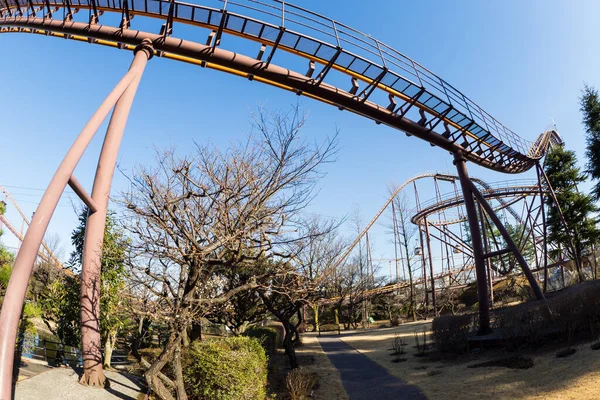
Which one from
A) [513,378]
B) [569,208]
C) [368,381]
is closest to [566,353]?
[513,378]

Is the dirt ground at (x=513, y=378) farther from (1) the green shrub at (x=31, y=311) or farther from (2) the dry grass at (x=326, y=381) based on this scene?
(1) the green shrub at (x=31, y=311)

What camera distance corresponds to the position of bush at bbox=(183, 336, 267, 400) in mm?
7164

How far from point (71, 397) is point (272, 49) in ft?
26.4

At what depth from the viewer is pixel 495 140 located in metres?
14.3

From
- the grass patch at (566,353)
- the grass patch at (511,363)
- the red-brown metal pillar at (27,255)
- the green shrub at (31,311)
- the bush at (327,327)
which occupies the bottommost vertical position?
the bush at (327,327)

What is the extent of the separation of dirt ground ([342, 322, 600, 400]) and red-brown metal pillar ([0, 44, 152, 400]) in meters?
7.89

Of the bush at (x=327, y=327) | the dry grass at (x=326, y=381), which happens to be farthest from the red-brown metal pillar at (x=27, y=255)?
the bush at (x=327, y=327)

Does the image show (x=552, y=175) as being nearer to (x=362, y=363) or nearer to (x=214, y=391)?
(x=362, y=363)

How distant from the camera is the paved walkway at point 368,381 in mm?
8523

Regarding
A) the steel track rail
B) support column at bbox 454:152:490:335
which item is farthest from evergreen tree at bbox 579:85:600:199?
support column at bbox 454:152:490:335

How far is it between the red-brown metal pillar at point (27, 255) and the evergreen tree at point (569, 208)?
85.9 feet

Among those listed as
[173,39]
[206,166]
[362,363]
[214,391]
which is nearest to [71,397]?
[214,391]

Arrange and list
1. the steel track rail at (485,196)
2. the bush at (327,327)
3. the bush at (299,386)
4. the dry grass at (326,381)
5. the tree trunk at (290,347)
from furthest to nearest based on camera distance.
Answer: the bush at (327,327), the steel track rail at (485,196), the tree trunk at (290,347), the dry grass at (326,381), the bush at (299,386)

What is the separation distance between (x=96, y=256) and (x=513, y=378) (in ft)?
30.3
